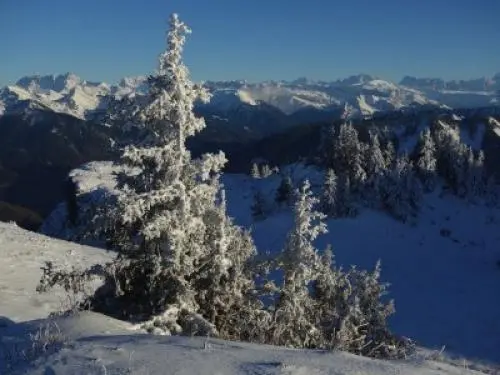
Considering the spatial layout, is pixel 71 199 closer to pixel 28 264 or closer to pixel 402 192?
pixel 402 192

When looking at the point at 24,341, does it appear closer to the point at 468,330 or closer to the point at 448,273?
the point at 468,330

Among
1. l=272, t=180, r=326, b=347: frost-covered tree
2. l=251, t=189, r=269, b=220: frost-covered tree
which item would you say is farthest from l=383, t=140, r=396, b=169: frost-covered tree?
l=272, t=180, r=326, b=347: frost-covered tree

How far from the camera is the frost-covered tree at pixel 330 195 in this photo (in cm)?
7150

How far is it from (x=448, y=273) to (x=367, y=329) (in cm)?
4961

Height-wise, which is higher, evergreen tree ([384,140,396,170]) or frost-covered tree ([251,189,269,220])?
evergreen tree ([384,140,396,170])

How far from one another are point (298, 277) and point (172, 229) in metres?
3.42

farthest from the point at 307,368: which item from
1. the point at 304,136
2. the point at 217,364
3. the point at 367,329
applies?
the point at 304,136

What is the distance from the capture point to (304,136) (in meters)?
198

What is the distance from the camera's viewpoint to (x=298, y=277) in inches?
542

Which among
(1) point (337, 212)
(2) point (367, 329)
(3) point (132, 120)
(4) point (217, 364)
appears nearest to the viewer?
(4) point (217, 364)

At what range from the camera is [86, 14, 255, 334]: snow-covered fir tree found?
40.0ft

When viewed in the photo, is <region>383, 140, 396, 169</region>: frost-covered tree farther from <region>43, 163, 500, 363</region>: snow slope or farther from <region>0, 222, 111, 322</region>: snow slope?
<region>0, 222, 111, 322</region>: snow slope

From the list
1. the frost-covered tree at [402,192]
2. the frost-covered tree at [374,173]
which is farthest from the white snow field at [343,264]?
the frost-covered tree at [374,173]

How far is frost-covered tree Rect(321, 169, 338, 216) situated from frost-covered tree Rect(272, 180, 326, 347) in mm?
57765
